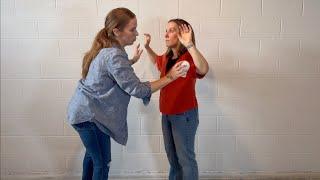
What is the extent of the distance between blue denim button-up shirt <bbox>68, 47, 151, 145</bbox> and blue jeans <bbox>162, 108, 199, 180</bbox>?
0.32 meters

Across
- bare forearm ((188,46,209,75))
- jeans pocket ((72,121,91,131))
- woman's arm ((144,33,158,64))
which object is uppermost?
woman's arm ((144,33,158,64))

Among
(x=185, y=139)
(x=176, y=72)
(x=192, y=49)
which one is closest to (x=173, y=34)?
(x=192, y=49)

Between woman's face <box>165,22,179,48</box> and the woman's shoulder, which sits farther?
woman's face <box>165,22,179,48</box>

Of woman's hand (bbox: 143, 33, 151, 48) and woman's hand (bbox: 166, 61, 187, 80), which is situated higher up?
woman's hand (bbox: 143, 33, 151, 48)

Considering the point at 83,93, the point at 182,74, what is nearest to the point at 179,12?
the point at 182,74

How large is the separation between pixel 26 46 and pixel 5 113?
571 mm

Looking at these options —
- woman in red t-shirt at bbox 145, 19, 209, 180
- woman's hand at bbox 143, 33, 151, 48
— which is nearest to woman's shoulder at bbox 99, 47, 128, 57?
woman in red t-shirt at bbox 145, 19, 209, 180

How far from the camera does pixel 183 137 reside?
8.04 ft

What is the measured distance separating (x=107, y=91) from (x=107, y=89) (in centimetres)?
1

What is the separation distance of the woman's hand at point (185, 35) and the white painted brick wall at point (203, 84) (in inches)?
18.2

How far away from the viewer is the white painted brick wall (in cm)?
284

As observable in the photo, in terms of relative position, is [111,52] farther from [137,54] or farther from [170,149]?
[170,149]

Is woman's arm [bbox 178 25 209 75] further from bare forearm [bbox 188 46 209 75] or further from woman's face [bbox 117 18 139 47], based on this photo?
woman's face [bbox 117 18 139 47]

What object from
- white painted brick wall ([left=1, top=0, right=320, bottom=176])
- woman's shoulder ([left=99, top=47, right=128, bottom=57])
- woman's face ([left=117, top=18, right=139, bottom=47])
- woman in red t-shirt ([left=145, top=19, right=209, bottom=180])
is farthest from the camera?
white painted brick wall ([left=1, top=0, right=320, bottom=176])
